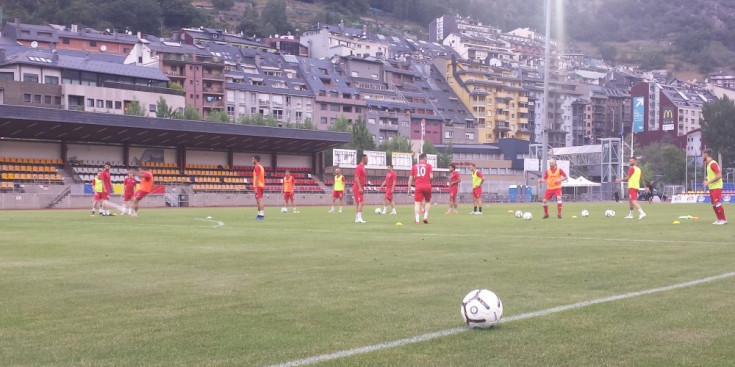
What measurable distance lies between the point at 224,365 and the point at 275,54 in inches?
5371

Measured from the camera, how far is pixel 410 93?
142m

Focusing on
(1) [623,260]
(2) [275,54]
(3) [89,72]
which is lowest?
(1) [623,260]

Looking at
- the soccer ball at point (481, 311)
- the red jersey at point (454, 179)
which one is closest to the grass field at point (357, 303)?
the soccer ball at point (481, 311)

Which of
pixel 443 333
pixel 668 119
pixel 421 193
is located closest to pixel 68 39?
pixel 421 193

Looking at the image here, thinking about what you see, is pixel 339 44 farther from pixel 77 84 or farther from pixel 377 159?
pixel 377 159

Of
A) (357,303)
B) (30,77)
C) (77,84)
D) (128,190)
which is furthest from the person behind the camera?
(30,77)

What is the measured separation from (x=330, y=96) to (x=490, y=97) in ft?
127

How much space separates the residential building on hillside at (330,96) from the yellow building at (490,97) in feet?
90.1

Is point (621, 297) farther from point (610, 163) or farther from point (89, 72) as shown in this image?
point (89, 72)

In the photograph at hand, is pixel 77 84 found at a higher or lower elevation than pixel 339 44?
lower

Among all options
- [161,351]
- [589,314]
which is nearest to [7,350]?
[161,351]

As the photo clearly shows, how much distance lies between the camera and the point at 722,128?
121 m

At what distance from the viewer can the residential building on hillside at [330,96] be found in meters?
126

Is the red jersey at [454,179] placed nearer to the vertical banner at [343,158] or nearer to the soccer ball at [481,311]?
the soccer ball at [481,311]
